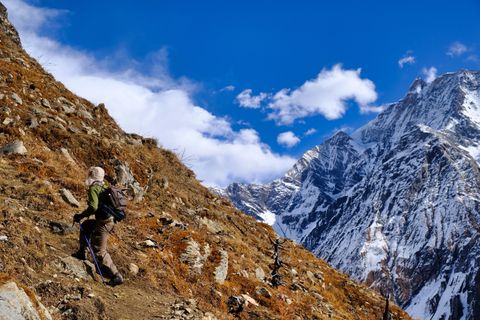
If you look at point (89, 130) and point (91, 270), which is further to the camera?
point (89, 130)

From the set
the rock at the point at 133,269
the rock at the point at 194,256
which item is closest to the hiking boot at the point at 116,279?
the rock at the point at 133,269

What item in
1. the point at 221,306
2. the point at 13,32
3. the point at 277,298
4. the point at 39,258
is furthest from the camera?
the point at 13,32

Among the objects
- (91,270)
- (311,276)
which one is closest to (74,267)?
(91,270)

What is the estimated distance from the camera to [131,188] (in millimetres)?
21469

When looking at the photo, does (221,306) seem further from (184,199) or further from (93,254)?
(184,199)

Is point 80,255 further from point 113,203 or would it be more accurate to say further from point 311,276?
point 311,276

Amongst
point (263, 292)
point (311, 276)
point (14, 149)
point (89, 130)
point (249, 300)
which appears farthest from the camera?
point (311, 276)

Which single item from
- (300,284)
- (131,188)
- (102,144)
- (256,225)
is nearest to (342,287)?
(300,284)

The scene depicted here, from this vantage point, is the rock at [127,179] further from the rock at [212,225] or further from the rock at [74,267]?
the rock at [74,267]

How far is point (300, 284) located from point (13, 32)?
26.9 m

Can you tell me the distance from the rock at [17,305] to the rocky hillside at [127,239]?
0.07ft

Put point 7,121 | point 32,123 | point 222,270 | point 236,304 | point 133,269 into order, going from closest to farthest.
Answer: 1. point 133,269
2. point 236,304
3. point 222,270
4. point 7,121
5. point 32,123

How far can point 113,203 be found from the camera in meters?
12.4

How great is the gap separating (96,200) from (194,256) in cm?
566
